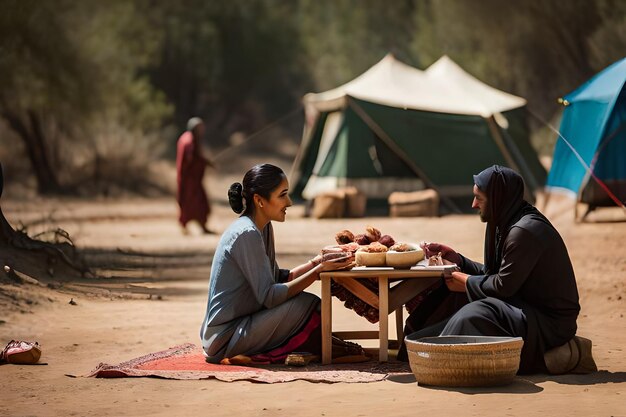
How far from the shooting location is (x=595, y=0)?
2847 cm

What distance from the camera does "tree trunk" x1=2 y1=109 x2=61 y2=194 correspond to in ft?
76.3

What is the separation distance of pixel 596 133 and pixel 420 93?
6.66 m

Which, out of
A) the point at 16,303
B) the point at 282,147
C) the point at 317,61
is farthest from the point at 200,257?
the point at 317,61

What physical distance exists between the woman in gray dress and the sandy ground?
1.53ft

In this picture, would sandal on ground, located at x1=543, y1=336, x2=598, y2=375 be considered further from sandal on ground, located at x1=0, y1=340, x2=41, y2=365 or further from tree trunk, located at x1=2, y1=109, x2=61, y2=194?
tree trunk, located at x1=2, y1=109, x2=61, y2=194

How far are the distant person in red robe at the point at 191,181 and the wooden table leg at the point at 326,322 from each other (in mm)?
9398

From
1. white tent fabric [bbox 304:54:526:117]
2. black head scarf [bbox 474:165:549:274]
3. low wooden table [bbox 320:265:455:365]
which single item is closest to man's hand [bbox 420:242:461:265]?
low wooden table [bbox 320:265:455:365]

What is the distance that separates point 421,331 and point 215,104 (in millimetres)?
33316

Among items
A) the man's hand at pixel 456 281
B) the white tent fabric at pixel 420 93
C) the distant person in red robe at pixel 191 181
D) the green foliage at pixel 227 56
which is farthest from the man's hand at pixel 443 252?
the green foliage at pixel 227 56

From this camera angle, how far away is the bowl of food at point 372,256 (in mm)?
5941

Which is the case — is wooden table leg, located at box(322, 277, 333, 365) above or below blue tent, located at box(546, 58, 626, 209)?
below

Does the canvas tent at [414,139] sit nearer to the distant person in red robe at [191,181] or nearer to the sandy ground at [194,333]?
the sandy ground at [194,333]

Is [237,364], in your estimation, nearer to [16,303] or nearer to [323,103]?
[16,303]

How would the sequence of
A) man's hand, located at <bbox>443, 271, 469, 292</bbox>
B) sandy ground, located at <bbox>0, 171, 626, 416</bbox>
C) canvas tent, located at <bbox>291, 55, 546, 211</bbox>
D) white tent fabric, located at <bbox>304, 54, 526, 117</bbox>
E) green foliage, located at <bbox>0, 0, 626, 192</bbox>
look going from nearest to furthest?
sandy ground, located at <bbox>0, 171, 626, 416</bbox> → man's hand, located at <bbox>443, 271, 469, 292</bbox> → canvas tent, located at <bbox>291, 55, 546, 211</bbox> → white tent fabric, located at <bbox>304, 54, 526, 117</bbox> → green foliage, located at <bbox>0, 0, 626, 192</bbox>
